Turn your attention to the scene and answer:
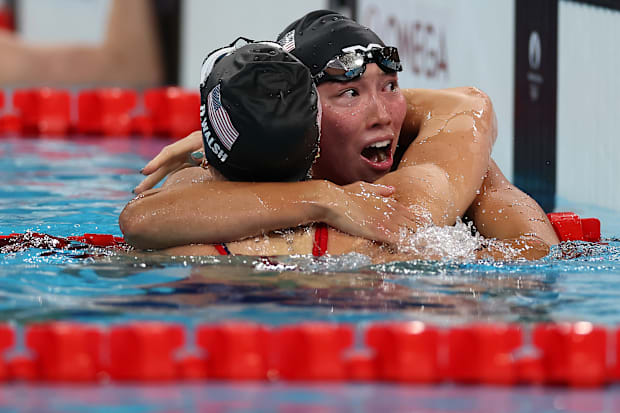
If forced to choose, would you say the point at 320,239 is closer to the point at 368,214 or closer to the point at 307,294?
the point at 368,214

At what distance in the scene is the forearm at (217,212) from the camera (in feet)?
9.11

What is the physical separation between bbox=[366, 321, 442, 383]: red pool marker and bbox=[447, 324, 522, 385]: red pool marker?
0.04 m

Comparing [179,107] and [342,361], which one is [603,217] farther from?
[179,107]

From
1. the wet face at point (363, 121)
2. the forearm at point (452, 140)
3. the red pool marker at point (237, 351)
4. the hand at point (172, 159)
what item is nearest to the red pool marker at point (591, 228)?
the forearm at point (452, 140)

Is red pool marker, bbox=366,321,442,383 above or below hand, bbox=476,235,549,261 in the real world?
above

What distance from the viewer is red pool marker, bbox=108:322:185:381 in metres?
2.14

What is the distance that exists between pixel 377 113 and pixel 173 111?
540cm

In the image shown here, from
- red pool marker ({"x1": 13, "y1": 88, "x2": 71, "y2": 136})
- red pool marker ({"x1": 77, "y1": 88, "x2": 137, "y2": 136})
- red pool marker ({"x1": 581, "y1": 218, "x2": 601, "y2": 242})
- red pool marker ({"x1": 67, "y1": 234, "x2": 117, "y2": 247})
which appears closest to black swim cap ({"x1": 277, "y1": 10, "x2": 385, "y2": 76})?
red pool marker ({"x1": 67, "y1": 234, "x2": 117, "y2": 247})

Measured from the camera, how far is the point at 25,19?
13.3 m

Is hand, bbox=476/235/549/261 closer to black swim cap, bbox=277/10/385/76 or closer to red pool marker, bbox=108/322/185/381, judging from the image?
black swim cap, bbox=277/10/385/76

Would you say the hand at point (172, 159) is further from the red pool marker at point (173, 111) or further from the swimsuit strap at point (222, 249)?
the red pool marker at point (173, 111)

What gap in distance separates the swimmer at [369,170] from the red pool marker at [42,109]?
5186mm

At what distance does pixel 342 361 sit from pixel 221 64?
1.14 metres

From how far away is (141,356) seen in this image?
214 cm
